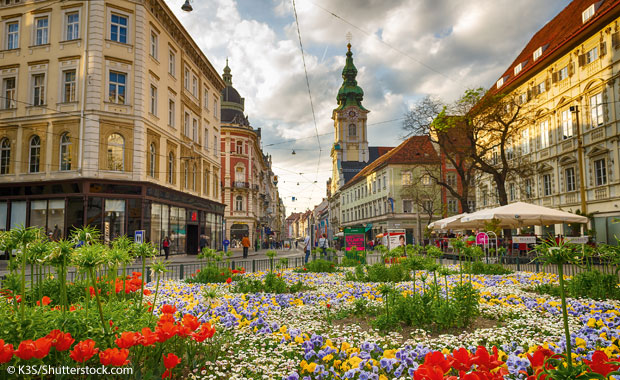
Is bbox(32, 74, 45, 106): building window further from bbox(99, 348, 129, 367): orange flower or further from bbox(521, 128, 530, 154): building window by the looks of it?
bbox(521, 128, 530, 154): building window

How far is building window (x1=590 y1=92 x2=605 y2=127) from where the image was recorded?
26.5 meters

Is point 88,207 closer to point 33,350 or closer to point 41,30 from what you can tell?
point 41,30

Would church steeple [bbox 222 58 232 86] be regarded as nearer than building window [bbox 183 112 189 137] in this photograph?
No

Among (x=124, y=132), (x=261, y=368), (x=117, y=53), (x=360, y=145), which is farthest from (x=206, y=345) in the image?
(x=360, y=145)

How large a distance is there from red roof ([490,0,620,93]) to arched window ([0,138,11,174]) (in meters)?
37.5

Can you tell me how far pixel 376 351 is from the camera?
14.4 feet

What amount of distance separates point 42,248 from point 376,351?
3574 millimetres

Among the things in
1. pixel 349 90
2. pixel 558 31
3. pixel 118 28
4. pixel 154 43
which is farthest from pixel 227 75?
pixel 558 31

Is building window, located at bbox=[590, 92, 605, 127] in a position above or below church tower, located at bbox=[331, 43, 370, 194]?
below

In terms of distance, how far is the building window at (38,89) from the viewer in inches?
975

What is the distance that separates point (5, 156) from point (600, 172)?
125 feet

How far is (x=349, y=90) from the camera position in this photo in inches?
3676

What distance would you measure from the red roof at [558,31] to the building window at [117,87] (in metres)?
29.6

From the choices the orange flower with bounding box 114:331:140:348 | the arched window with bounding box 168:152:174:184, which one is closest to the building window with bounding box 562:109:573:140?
the arched window with bounding box 168:152:174:184
